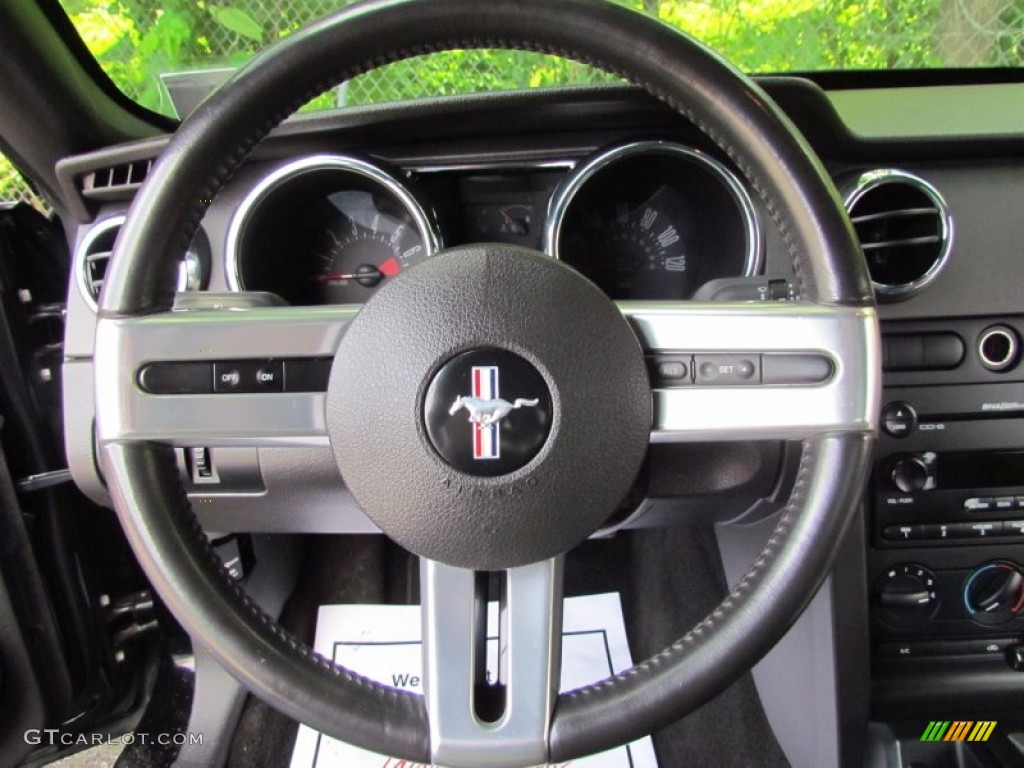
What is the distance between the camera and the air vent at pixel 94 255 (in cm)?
121

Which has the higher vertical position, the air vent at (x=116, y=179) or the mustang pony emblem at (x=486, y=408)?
the air vent at (x=116, y=179)

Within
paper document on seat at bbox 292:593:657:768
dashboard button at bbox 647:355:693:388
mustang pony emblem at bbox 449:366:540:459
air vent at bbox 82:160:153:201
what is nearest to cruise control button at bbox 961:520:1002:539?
paper document on seat at bbox 292:593:657:768

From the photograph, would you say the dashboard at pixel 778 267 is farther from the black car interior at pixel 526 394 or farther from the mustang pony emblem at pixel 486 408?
the mustang pony emblem at pixel 486 408

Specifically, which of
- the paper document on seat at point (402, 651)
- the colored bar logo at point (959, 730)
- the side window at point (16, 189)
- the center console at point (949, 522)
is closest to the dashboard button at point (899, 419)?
the center console at point (949, 522)

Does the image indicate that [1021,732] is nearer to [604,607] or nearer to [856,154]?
[604,607]

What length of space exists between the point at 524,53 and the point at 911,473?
0.79 m

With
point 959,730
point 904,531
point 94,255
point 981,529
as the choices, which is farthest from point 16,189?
point 959,730

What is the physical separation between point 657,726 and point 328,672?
11.1 inches

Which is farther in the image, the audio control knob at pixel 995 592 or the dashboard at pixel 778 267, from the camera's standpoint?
the audio control knob at pixel 995 592

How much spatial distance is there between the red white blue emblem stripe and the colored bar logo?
99 centimetres

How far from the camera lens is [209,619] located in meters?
0.72

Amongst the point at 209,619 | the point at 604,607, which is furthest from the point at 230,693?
the point at 209,619

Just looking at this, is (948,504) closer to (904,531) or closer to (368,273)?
(904,531)

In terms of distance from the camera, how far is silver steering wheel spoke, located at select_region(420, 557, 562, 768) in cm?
75
